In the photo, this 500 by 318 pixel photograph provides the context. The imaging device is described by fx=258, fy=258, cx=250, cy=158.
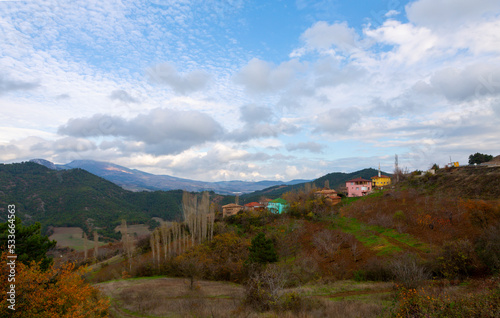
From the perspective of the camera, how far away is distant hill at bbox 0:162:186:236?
294ft

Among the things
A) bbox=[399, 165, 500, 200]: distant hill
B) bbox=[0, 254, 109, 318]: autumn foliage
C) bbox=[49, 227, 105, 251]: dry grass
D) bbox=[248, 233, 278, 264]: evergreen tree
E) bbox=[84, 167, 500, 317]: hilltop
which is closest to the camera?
bbox=[0, 254, 109, 318]: autumn foliage

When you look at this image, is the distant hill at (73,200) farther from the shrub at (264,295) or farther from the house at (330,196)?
the shrub at (264,295)

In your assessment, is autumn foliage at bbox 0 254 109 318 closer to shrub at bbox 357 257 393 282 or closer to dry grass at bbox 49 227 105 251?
shrub at bbox 357 257 393 282

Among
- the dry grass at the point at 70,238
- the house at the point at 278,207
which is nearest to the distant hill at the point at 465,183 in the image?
the house at the point at 278,207

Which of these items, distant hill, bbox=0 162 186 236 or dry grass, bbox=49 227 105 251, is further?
distant hill, bbox=0 162 186 236

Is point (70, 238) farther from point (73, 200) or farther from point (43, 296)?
point (43, 296)

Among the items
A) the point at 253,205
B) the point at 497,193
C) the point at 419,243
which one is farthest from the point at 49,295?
the point at 253,205

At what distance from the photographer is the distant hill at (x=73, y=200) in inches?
3533

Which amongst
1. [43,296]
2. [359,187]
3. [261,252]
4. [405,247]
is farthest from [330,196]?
[43,296]

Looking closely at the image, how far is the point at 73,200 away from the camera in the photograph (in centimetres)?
10250

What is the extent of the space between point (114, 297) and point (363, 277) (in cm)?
2104

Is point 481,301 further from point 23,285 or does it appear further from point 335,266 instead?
point 335,266

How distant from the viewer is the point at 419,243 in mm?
27312

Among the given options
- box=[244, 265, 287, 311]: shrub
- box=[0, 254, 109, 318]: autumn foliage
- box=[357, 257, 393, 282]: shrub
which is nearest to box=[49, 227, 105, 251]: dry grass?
box=[0, 254, 109, 318]: autumn foliage
